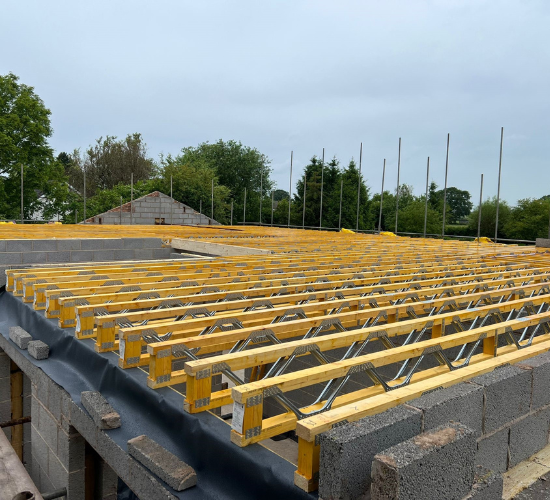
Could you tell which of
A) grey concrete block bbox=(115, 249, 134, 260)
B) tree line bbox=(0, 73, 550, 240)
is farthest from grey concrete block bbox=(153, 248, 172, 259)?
tree line bbox=(0, 73, 550, 240)

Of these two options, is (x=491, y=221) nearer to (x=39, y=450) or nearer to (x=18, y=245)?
(x=18, y=245)

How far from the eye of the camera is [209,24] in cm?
1647

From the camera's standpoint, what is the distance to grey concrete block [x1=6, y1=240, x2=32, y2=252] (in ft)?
26.2

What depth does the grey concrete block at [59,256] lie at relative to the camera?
28.4ft

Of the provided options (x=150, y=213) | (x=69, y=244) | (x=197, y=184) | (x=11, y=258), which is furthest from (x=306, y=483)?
(x=197, y=184)

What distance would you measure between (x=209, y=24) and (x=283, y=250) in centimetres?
1066

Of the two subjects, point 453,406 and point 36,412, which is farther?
point 36,412

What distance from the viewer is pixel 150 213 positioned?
2705 cm

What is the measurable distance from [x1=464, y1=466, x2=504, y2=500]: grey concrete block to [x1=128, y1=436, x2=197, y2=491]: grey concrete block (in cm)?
134

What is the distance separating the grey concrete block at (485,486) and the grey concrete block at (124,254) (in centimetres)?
875

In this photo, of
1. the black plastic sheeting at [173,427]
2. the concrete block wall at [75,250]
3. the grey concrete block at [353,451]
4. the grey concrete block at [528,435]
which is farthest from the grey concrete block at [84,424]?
the concrete block wall at [75,250]

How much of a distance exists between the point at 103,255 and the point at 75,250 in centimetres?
64

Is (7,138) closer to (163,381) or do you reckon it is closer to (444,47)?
(444,47)

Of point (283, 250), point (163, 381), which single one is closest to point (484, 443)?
point (163, 381)
